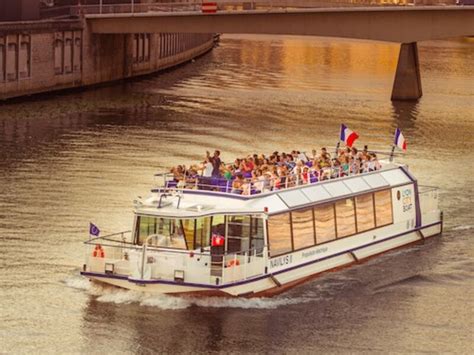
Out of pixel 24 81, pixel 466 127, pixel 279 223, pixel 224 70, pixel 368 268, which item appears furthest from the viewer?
pixel 224 70

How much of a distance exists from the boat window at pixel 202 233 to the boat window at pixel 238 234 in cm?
66

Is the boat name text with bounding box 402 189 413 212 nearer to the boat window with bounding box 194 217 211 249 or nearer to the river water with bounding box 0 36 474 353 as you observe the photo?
the river water with bounding box 0 36 474 353

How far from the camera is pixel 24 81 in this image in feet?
343

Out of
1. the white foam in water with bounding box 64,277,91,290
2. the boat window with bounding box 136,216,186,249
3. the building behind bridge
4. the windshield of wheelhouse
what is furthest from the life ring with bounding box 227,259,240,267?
the building behind bridge

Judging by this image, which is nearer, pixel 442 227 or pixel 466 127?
pixel 442 227

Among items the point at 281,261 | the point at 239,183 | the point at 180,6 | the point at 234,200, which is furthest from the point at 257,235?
the point at 180,6

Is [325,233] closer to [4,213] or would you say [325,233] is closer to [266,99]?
[4,213]

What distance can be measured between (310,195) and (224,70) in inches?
3789

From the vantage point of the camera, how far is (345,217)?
5006cm

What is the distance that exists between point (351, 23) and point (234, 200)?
6440 cm

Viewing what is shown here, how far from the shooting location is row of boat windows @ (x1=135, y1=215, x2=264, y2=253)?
43.8 metres

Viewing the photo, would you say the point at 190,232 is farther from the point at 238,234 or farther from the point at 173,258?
the point at 238,234

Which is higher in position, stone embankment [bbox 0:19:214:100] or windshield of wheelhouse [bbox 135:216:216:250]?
windshield of wheelhouse [bbox 135:216:216:250]

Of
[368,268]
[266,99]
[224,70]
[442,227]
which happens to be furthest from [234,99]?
[368,268]
